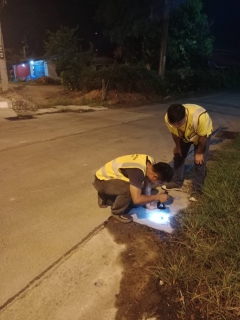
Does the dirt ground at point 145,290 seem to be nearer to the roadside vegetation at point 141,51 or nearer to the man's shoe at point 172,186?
the man's shoe at point 172,186

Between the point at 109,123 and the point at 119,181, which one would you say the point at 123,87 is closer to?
the point at 109,123

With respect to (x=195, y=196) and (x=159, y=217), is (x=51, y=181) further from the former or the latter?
(x=195, y=196)

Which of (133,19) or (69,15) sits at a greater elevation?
(69,15)

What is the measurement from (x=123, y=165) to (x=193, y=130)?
105 cm

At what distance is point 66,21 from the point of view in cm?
2811

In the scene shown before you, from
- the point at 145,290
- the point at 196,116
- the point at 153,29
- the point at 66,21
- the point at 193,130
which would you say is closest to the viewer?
the point at 145,290

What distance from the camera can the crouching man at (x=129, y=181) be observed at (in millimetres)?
2398

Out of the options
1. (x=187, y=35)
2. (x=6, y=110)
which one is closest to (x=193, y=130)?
(x=6, y=110)

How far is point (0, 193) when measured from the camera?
338 cm

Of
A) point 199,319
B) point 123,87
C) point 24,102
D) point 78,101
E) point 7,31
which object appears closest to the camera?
point 199,319

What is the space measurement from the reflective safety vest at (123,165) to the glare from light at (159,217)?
0.59 m

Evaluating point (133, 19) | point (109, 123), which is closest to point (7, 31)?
point (133, 19)

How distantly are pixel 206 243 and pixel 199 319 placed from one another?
0.74 m

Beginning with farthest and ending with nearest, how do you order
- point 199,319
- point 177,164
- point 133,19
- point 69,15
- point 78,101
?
point 69,15
point 133,19
point 78,101
point 177,164
point 199,319
